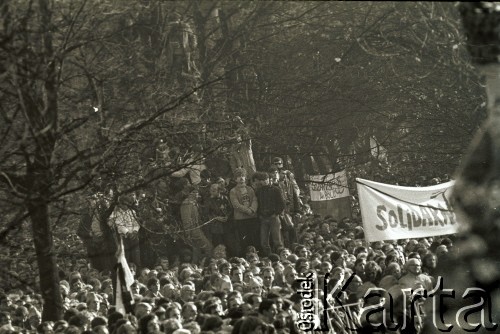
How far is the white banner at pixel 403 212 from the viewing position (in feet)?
64.1

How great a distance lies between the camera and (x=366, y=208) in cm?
1994

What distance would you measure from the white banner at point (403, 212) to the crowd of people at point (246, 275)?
1.17ft

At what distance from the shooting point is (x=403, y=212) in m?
19.9

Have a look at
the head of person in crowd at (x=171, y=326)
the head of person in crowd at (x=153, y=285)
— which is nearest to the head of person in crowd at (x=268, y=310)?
the head of person in crowd at (x=171, y=326)

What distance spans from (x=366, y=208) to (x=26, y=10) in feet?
31.3

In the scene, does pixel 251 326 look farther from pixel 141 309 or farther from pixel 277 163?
pixel 277 163

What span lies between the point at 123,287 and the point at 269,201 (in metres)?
8.69

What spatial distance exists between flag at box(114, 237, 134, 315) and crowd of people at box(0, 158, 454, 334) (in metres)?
0.10

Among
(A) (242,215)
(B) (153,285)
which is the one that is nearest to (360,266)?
(B) (153,285)

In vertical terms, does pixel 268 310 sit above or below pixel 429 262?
below

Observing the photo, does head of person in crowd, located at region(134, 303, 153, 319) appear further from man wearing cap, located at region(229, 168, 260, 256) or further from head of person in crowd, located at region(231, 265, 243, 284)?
man wearing cap, located at region(229, 168, 260, 256)

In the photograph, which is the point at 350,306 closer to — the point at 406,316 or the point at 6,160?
the point at 406,316

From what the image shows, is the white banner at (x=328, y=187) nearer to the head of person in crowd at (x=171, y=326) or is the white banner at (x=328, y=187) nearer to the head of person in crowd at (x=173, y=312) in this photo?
the head of person in crowd at (x=173, y=312)

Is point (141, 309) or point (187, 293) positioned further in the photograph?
point (187, 293)
